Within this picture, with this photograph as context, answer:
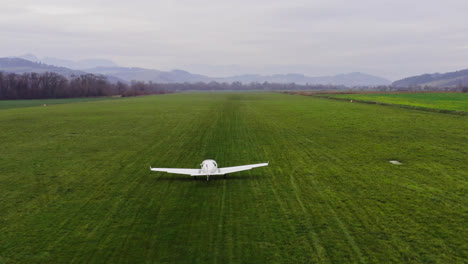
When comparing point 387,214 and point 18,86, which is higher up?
point 18,86

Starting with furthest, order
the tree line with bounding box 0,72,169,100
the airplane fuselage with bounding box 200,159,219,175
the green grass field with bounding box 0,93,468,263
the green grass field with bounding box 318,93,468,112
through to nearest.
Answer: the tree line with bounding box 0,72,169,100
the green grass field with bounding box 318,93,468,112
the airplane fuselage with bounding box 200,159,219,175
the green grass field with bounding box 0,93,468,263

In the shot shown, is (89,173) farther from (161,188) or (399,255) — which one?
(399,255)

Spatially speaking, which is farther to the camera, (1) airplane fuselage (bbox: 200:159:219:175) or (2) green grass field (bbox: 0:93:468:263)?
(1) airplane fuselage (bbox: 200:159:219:175)

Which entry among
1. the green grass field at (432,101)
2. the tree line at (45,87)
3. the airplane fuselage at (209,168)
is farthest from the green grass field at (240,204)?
the tree line at (45,87)

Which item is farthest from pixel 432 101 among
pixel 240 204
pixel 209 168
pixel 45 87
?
pixel 45 87

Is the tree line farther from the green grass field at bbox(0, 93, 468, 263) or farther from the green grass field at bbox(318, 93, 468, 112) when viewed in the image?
the green grass field at bbox(0, 93, 468, 263)

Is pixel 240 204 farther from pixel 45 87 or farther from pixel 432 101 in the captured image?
pixel 45 87

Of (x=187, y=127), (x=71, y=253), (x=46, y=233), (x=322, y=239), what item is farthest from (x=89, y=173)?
(x=187, y=127)

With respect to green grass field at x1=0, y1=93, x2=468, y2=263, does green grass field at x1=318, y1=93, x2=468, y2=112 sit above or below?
above

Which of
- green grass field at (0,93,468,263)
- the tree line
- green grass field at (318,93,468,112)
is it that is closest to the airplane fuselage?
green grass field at (0,93,468,263)
